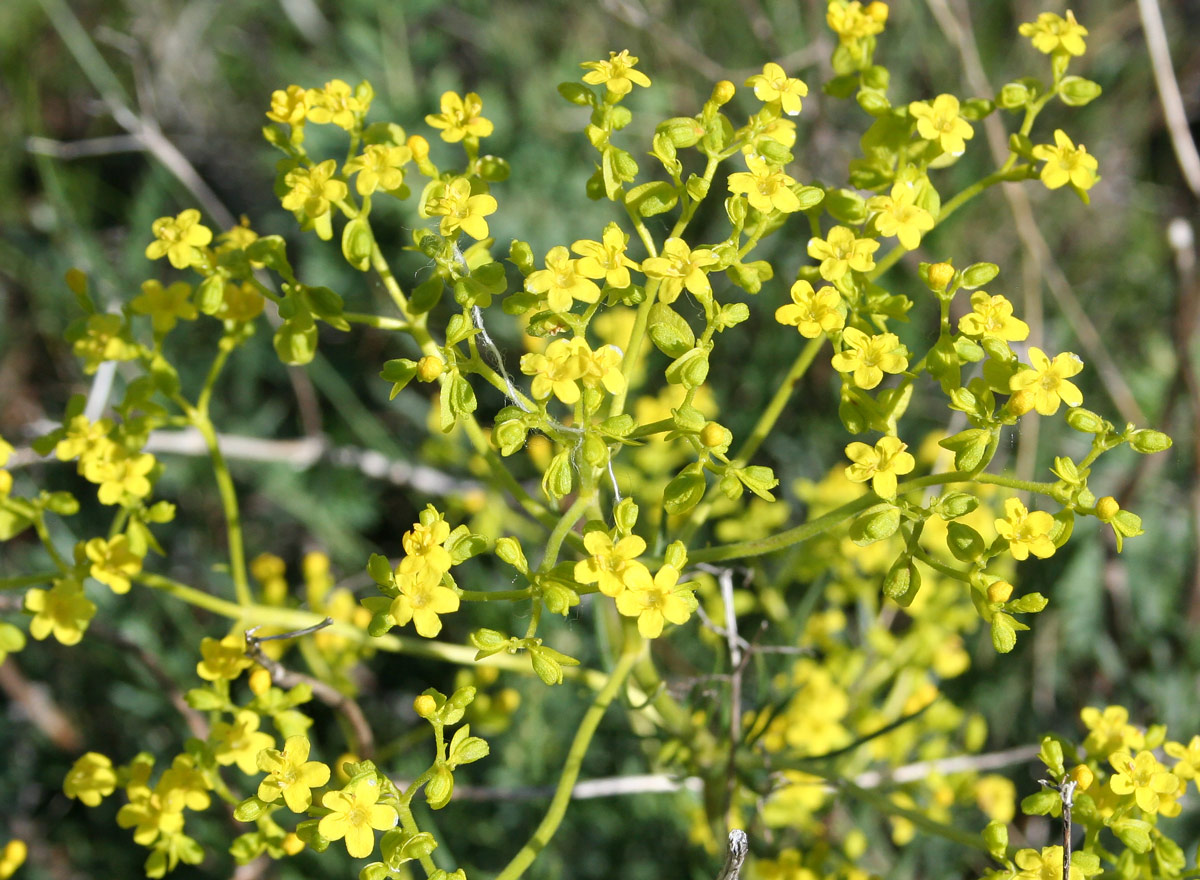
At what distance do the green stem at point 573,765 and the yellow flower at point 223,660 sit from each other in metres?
0.54

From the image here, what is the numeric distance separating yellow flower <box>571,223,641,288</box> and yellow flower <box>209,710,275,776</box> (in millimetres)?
896

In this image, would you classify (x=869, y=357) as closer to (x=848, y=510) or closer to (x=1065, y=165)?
(x=848, y=510)

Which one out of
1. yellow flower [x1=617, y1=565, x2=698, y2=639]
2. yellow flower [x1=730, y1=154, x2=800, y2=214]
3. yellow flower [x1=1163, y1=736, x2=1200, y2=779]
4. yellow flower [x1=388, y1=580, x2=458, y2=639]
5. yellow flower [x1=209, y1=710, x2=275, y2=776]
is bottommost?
yellow flower [x1=209, y1=710, x2=275, y2=776]

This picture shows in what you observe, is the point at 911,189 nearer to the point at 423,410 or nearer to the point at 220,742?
the point at 220,742

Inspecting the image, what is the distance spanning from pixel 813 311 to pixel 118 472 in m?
1.14

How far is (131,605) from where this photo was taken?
3.20 metres

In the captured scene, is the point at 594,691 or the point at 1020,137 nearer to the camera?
the point at 1020,137

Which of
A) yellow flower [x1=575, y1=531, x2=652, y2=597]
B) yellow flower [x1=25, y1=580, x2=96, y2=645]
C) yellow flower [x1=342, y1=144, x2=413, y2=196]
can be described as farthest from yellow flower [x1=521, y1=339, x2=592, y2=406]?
yellow flower [x1=25, y1=580, x2=96, y2=645]

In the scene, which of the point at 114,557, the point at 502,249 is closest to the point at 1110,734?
the point at 114,557

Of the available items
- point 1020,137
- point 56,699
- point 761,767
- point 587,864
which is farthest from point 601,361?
Answer: point 56,699

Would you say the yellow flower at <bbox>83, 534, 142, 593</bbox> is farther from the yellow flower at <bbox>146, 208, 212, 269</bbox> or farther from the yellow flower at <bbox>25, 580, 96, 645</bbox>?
the yellow flower at <bbox>146, 208, 212, 269</bbox>

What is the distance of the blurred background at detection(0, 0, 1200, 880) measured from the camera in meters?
2.88

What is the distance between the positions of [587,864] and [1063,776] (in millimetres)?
1654

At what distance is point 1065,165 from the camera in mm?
1600
